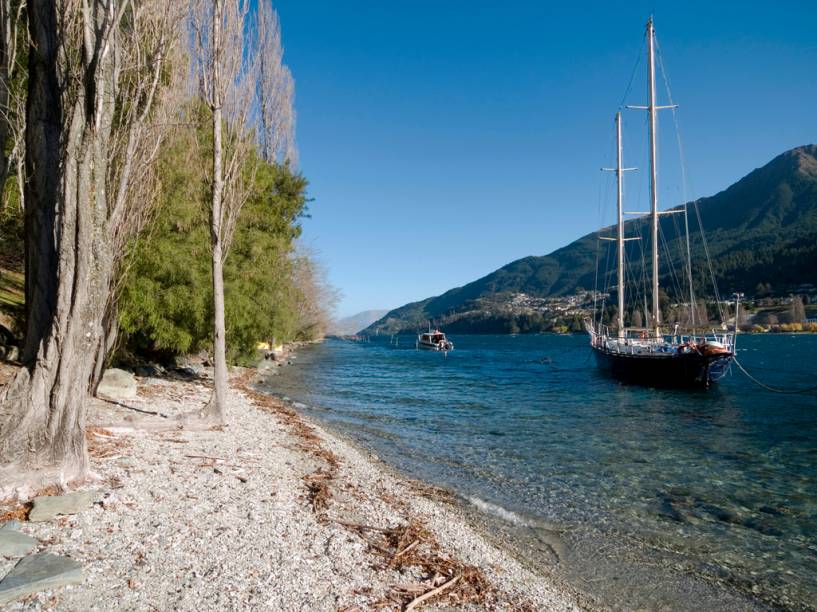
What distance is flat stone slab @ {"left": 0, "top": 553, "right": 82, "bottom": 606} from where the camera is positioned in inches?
148

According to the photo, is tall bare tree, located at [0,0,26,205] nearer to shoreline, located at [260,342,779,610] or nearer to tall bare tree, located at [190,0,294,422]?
tall bare tree, located at [190,0,294,422]

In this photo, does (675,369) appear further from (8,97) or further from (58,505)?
(8,97)

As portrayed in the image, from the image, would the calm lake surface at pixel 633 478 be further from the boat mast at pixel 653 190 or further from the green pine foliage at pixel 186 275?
the boat mast at pixel 653 190

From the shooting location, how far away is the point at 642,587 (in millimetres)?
6047

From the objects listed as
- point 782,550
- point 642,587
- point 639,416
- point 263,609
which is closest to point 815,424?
point 639,416

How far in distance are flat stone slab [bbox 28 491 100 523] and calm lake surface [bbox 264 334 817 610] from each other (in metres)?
5.39

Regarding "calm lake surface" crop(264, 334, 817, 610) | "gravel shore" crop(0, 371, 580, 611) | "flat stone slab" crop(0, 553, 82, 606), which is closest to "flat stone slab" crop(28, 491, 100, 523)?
"gravel shore" crop(0, 371, 580, 611)

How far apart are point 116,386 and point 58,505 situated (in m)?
8.76

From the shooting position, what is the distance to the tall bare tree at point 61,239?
584 centimetres

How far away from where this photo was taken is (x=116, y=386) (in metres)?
13.1

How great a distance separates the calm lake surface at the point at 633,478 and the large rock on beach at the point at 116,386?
18.5 ft

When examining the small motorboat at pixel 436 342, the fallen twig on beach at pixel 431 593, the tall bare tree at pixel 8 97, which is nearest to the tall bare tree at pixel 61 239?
the tall bare tree at pixel 8 97

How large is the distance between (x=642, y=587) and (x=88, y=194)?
8.06m

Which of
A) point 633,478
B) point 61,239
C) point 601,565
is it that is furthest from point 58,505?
point 633,478
